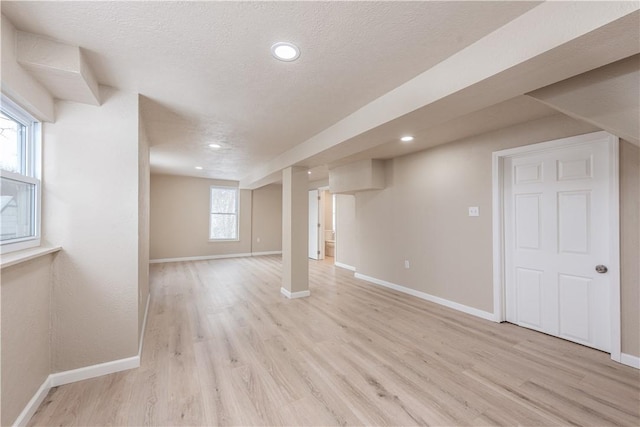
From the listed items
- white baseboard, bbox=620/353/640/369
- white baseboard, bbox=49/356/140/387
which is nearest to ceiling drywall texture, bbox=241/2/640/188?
white baseboard, bbox=620/353/640/369

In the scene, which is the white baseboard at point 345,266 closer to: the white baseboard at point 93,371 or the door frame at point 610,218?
the door frame at point 610,218

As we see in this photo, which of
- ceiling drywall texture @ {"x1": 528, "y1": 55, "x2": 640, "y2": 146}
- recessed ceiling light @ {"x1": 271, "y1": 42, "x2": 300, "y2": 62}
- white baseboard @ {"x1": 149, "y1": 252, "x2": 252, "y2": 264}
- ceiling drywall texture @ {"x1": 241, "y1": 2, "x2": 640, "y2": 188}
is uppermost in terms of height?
recessed ceiling light @ {"x1": 271, "y1": 42, "x2": 300, "y2": 62}

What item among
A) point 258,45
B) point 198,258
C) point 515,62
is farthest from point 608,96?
point 198,258

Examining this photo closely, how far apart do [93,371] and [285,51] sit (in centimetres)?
284

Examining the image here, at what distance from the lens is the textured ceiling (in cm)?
134

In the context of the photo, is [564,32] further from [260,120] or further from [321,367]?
[321,367]

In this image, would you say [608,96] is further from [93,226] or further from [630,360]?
[93,226]

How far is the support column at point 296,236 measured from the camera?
4105 millimetres

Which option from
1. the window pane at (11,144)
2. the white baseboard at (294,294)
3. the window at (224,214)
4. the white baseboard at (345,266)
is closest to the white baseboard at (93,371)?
the window pane at (11,144)

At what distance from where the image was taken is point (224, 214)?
782 centimetres

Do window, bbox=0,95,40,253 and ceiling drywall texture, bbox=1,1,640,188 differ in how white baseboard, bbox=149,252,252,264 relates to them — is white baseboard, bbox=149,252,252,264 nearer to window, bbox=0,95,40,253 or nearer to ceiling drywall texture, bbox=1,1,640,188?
ceiling drywall texture, bbox=1,1,640,188

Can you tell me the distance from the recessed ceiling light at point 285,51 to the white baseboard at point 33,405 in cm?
271

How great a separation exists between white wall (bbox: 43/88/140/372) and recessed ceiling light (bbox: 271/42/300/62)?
140cm

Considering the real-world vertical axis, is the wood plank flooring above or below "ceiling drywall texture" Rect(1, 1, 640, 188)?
below
